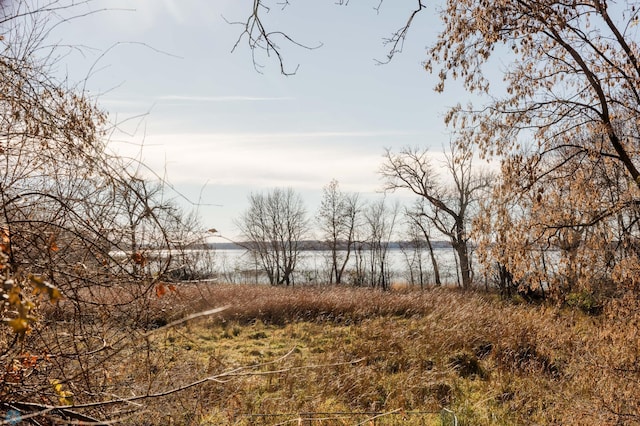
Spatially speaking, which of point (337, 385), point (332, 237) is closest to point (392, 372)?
point (337, 385)

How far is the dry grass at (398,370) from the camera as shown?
18.3 feet

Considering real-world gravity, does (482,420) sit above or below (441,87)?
below

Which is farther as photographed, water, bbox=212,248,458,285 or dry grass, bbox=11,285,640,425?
water, bbox=212,248,458,285

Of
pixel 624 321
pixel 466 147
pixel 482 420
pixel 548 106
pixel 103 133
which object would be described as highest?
pixel 548 106

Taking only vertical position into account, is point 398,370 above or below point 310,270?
above

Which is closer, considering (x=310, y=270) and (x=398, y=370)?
(x=398, y=370)

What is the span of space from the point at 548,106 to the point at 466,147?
1.50 m

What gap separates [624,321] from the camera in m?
7.43

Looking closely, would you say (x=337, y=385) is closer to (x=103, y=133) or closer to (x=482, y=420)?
(x=482, y=420)

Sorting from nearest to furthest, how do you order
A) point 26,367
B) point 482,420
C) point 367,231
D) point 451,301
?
point 26,367
point 482,420
point 451,301
point 367,231

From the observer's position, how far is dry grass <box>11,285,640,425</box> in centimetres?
558

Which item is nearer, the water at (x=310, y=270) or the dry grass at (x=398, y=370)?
the dry grass at (x=398, y=370)

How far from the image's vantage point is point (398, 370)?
8.20m

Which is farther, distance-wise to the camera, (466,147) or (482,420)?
(466,147)
